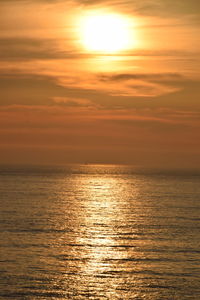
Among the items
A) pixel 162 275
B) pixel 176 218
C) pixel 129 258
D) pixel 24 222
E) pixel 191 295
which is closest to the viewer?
pixel 191 295

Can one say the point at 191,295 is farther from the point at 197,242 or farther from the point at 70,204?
the point at 70,204

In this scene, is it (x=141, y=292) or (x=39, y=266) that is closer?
(x=141, y=292)

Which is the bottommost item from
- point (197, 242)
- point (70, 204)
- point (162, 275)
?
point (162, 275)

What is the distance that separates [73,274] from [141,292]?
30.4 feet

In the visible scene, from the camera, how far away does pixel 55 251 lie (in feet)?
216

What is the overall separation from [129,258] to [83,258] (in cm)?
574

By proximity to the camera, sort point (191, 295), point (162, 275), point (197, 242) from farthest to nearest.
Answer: point (197, 242)
point (162, 275)
point (191, 295)

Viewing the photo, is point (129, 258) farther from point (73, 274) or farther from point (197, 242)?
point (197, 242)

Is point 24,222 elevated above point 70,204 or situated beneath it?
situated beneath

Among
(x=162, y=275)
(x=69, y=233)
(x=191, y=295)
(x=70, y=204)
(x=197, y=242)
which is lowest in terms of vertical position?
(x=191, y=295)

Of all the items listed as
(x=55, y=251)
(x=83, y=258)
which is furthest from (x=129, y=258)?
(x=55, y=251)

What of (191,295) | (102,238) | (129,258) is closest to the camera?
(191,295)

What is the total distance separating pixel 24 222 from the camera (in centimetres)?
9325

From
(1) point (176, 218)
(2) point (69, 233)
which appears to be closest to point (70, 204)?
(1) point (176, 218)
